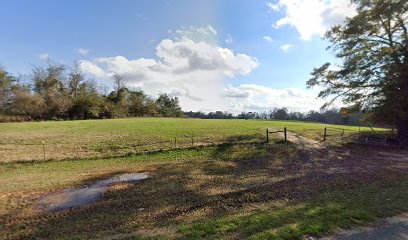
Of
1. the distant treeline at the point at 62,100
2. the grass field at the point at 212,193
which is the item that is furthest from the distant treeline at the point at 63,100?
the grass field at the point at 212,193

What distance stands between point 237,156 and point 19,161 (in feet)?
47.0

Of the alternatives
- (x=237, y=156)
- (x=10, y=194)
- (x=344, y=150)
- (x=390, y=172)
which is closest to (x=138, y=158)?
(x=237, y=156)

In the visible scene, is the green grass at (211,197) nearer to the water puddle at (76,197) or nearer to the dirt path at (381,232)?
the dirt path at (381,232)

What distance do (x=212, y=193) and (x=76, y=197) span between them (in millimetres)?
5401

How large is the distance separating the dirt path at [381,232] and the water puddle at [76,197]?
8.37 meters

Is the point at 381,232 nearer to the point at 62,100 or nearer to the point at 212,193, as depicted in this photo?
the point at 212,193

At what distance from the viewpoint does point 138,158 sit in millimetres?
18359

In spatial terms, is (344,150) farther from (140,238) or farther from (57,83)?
(57,83)

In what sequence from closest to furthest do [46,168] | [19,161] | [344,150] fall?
[46,168] → [19,161] → [344,150]

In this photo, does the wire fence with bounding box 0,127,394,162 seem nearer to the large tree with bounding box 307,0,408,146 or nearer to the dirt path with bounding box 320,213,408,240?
the large tree with bounding box 307,0,408,146

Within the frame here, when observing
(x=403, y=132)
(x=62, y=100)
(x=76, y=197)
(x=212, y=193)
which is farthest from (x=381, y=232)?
(x=62, y=100)

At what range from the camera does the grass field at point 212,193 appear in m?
6.76

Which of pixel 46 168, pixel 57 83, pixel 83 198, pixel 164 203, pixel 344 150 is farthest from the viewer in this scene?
pixel 57 83

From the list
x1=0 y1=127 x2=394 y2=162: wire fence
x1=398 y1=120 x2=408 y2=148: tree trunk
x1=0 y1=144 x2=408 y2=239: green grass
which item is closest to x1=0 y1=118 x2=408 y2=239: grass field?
x1=0 y1=144 x2=408 y2=239: green grass
